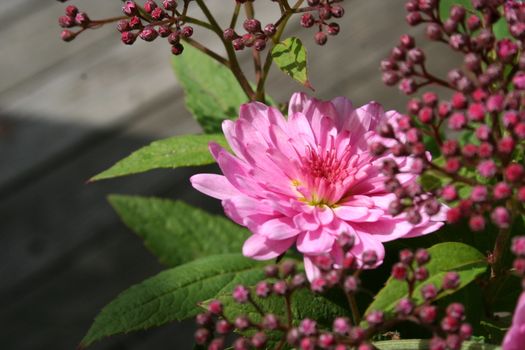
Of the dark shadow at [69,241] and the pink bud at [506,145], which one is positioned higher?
the pink bud at [506,145]

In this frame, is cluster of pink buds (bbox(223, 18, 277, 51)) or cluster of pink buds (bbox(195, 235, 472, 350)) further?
cluster of pink buds (bbox(223, 18, 277, 51))

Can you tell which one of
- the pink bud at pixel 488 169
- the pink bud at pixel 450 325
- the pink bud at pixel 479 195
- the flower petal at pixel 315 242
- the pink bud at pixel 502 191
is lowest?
the pink bud at pixel 450 325

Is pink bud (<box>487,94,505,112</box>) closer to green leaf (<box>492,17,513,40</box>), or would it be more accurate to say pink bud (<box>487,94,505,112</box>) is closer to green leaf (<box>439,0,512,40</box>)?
green leaf (<box>439,0,512,40</box>)

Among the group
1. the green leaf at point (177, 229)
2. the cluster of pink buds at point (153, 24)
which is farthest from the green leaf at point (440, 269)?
the green leaf at point (177, 229)

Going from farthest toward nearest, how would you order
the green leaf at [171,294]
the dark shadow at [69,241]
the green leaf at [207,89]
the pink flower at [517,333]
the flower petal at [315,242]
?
the dark shadow at [69,241], the green leaf at [207,89], the green leaf at [171,294], the flower petal at [315,242], the pink flower at [517,333]

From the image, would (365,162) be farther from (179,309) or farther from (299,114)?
(179,309)

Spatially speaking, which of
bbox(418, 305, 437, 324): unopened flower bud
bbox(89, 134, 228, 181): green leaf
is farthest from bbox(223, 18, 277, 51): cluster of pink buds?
bbox(418, 305, 437, 324): unopened flower bud

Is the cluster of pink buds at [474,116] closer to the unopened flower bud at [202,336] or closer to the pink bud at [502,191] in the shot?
the pink bud at [502,191]

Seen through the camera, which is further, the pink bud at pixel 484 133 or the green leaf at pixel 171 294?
the green leaf at pixel 171 294

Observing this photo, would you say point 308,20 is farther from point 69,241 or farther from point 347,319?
point 69,241
